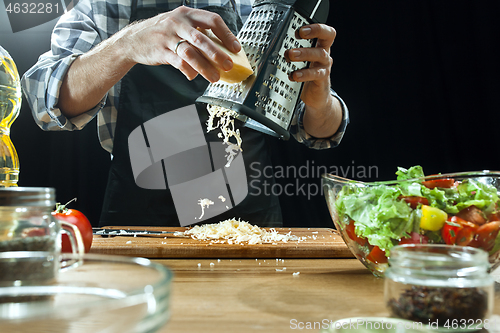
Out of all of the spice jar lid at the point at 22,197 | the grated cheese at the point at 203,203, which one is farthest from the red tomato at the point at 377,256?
the grated cheese at the point at 203,203

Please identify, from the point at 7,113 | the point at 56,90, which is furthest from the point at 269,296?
the point at 56,90

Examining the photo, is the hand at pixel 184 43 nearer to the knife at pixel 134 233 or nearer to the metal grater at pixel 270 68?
the metal grater at pixel 270 68

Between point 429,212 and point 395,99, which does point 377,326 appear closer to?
point 429,212

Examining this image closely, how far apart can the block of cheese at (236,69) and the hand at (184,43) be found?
14 millimetres

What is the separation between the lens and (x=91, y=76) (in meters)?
1.47

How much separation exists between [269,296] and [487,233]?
0.35 meters

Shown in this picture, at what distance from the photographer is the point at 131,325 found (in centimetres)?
30

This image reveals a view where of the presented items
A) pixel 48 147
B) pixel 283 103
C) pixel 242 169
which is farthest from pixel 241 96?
pixel 48 147

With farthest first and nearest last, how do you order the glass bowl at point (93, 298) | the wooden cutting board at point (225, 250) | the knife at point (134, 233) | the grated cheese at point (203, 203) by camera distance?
the grated cheese at point (203, 203), the knife at point (134, 233), the wooden cutting board at point (225, 250), the glass bowl at point (93, 298)

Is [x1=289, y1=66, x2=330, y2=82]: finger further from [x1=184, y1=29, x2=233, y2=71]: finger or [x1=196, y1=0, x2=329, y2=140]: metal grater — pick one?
[x1=184, y1=29, x2=233, y2=71]: finger

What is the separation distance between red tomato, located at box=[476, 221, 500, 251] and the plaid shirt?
3.99 ft

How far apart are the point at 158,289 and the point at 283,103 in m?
0.76

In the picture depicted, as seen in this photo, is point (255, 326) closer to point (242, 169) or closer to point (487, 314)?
point (487, 314)

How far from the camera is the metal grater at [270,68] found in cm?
95
